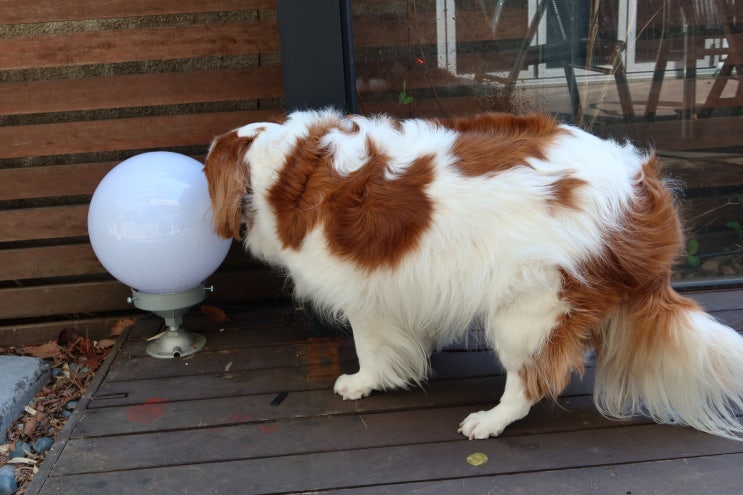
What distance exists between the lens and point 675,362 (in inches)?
87.2

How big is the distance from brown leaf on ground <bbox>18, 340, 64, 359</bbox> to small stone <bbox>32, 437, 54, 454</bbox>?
740 mm

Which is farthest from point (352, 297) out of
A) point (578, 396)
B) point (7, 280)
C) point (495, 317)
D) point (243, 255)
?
point (7, 280)

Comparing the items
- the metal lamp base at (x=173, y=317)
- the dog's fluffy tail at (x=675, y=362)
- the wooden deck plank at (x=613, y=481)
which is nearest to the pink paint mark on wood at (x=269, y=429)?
the wooden deck plank at (x=613, y=481)

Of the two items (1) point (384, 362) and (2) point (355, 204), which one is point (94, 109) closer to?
(2) point (355, 204)

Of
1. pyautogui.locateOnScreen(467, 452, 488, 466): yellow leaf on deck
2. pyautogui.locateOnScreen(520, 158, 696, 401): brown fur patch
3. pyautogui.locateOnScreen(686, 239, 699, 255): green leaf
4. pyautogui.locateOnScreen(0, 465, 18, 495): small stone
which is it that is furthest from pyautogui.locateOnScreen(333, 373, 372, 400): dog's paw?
pyautogui.locateOnScreen(686, 239, 699, 255): green leaf

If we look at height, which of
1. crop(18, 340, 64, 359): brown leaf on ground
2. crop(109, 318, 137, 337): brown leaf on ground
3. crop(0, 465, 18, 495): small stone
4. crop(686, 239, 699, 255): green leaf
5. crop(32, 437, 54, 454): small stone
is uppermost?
crop(686, 239, 699, 255): green leaf

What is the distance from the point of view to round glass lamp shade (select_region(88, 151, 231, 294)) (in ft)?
8.83

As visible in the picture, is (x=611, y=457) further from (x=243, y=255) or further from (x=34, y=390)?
(x=34, y=390)

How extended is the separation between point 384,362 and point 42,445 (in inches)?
60.5

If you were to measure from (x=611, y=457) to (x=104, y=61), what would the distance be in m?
2.92

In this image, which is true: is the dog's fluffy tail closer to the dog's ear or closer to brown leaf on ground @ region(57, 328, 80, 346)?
the dog's ear

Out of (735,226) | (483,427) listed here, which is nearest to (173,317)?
(483,427)

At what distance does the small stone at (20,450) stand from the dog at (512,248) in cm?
145

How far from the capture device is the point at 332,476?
2166 millimetres
